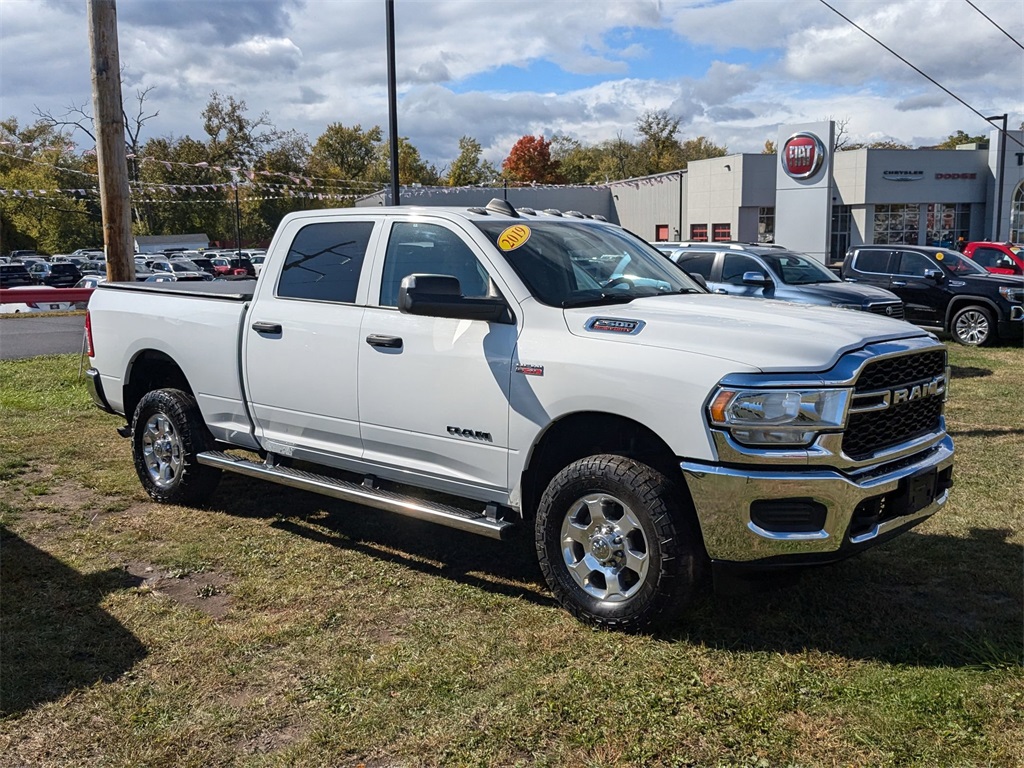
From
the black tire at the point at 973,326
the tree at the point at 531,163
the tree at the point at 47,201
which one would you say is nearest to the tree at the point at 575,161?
the tree at the point at 531,163

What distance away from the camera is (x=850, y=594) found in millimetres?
4648

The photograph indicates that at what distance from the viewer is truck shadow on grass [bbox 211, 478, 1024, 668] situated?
13.4ft

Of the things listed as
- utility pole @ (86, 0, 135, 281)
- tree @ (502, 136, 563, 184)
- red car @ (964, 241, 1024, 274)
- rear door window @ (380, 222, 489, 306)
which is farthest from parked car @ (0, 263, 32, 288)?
tree @ (502, 136, 563, 184)

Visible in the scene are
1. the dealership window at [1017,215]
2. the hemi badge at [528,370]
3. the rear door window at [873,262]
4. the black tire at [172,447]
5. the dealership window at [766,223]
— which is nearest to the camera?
the hemi badge at [528,370]

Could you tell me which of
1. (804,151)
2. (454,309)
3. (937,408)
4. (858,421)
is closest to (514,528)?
(454,309)

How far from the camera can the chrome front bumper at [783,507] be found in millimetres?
3750

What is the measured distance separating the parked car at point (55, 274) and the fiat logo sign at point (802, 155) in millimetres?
29515

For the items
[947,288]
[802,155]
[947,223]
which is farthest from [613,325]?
[947,223]

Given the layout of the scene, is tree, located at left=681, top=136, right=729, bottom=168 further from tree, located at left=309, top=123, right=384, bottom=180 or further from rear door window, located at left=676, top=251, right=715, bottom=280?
rear door window, located at left=676, top=251, right=715, bottom=280

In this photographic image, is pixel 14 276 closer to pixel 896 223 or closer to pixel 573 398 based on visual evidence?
pixel 896 223

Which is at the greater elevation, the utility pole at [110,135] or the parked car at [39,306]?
the utility pole at [110,135]

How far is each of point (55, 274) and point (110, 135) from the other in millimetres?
32921

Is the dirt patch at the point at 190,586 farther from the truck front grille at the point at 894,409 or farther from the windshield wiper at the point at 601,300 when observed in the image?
the truck front grille at the point at 894,409

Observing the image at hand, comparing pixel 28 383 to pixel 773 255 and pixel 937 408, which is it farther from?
pixel 937 408
